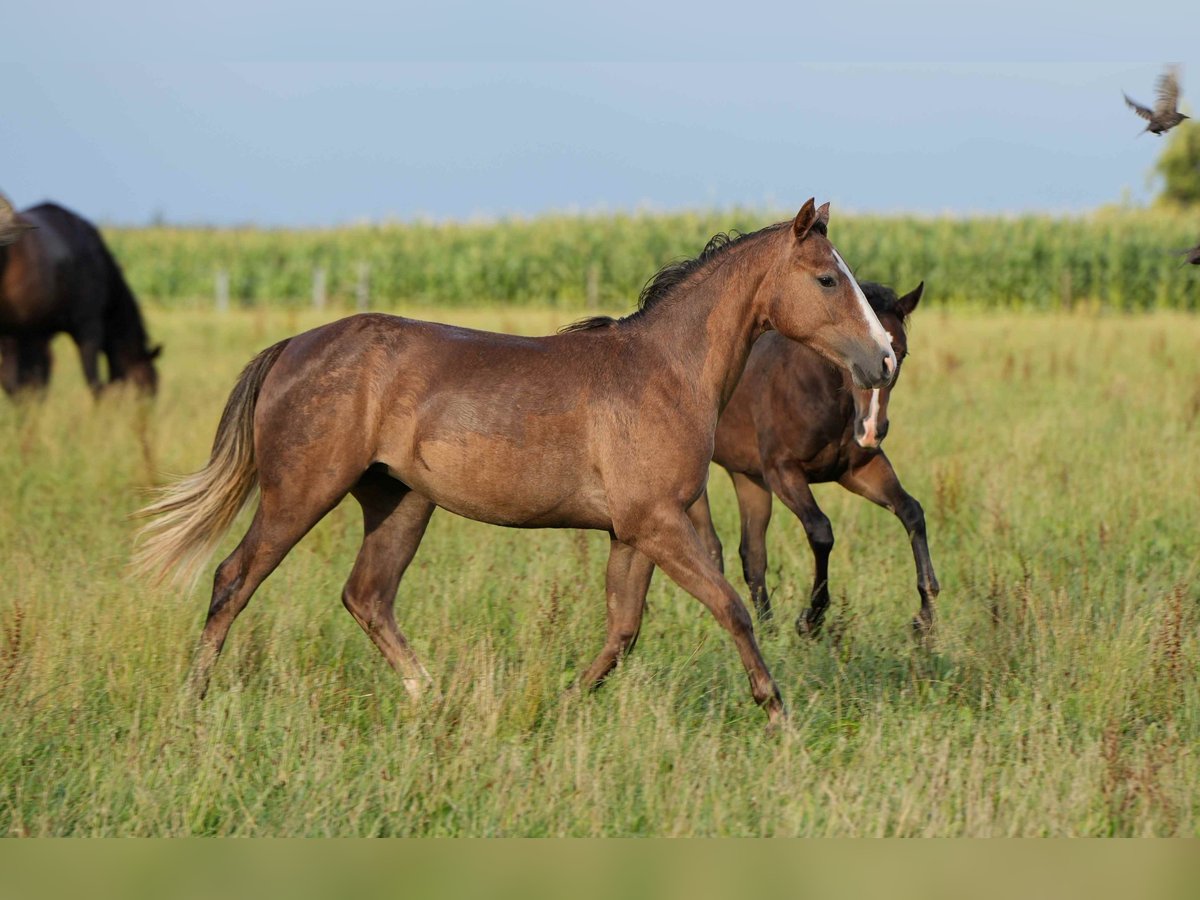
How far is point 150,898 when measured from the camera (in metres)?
3.48

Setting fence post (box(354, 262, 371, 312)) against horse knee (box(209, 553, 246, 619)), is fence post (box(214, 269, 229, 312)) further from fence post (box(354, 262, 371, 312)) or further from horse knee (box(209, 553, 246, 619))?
horse knee (box(209, 553, 246, 619))

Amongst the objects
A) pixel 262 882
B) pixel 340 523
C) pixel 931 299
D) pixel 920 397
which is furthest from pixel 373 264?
pixel 262 882

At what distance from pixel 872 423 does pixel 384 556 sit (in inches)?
96.8

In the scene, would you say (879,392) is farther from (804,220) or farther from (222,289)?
(222,289)

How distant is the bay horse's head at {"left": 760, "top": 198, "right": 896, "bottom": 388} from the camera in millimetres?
5008

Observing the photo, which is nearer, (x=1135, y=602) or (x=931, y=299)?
(x=1135, y=602)

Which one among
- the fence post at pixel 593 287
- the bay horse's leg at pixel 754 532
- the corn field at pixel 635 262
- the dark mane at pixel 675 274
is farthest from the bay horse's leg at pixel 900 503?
the corn field at pixel 635 262

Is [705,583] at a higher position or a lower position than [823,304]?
lower

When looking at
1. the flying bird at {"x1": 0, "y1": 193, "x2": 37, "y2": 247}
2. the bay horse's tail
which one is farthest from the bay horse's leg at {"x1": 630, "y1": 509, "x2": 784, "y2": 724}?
the flying bird at {"x1": 0, "y1": 193, "x2": 37, "y2": 247}

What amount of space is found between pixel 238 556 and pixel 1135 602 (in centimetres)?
428

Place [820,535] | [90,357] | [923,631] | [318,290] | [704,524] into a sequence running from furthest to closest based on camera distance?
[318,290], [90,357], [704,524], [820,535], [923,631]

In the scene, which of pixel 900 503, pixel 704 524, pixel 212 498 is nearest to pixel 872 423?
pixel 900 503

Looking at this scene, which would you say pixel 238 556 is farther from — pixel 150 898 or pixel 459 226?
pixel 459 226

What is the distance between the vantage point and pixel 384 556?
5.89 meters
